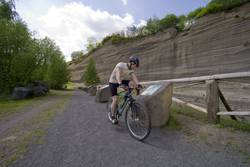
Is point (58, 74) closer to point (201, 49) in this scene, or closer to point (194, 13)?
point (201, 49)

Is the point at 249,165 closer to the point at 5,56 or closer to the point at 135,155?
the point at 135,155

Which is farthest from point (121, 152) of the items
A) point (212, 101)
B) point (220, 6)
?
point (220, 6)

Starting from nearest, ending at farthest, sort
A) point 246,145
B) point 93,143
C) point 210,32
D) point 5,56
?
point 246,145 < point 93,143 < point 5,56 < point 210,32

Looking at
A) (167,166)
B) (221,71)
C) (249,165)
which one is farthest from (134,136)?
(221,71)

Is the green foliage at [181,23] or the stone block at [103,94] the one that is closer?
the stone block at [103,94]

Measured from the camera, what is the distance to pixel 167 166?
2031 millimetres

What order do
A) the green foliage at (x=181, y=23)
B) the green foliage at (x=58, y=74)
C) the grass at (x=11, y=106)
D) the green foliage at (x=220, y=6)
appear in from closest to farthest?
the grass at (x=11, y=106)
the green foliage at (x=220, y=6)
the green foliage at (x=181, y=23)
the green foliage at (x=58, y=74)

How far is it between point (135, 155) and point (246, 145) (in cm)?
182

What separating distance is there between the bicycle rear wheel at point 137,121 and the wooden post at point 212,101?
167 centimetres

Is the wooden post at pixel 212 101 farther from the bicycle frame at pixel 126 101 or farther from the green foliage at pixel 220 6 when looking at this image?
the green foliage at pixel 220 6

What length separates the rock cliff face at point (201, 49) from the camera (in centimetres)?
1488

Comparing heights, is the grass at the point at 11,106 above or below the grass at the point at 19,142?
below

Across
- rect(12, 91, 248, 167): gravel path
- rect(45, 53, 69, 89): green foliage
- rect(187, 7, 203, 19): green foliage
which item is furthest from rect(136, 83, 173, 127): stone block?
rect(45, 53, 69, 89): green foliage

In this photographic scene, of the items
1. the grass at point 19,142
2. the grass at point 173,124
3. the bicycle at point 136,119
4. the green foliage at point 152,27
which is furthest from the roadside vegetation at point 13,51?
the green foliage at point 152,27
